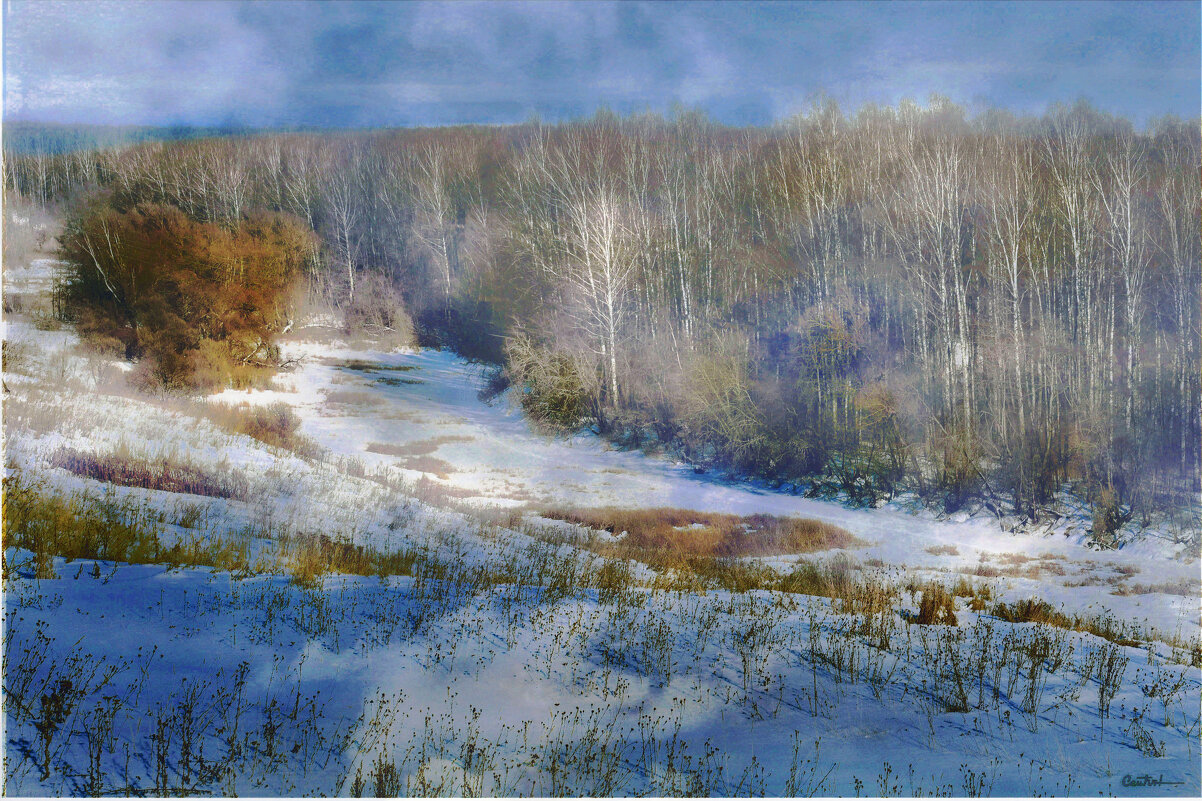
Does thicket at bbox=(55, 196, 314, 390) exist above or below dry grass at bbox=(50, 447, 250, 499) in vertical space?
above

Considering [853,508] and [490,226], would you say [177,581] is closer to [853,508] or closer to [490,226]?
[853,508]

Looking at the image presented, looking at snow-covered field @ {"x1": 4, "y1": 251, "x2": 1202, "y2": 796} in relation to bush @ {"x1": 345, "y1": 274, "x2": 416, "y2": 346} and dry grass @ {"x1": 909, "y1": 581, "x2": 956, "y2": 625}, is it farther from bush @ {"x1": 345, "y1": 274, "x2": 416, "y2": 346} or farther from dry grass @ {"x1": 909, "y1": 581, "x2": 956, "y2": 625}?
bush @ {"x1": 345, "y1": 274, "x2": 416, "y2": 346}

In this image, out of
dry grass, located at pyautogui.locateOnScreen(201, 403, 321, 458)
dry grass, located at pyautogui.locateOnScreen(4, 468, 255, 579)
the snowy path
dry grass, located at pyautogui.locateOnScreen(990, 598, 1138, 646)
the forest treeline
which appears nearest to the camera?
dry grass, located at pyautogui.locateOnScreen(4, 468, 255, 579)

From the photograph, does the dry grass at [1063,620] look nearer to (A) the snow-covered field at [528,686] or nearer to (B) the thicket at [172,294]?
(A) the snow-covered field at [528,686]

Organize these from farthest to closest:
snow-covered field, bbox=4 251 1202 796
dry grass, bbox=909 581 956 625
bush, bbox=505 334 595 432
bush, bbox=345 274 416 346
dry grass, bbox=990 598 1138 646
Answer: bush, bbox=345 274 416 346
bush, bbox=505 334 595 432
dry grass, bbox=990 598 1138 646
dry grass, bbox=909 581 956 625
snow-covered field, bbox=4 251 1202 796

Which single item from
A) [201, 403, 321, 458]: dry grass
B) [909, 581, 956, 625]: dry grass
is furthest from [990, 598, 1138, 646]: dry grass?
[201, 403, 321, 458]: dry grass
